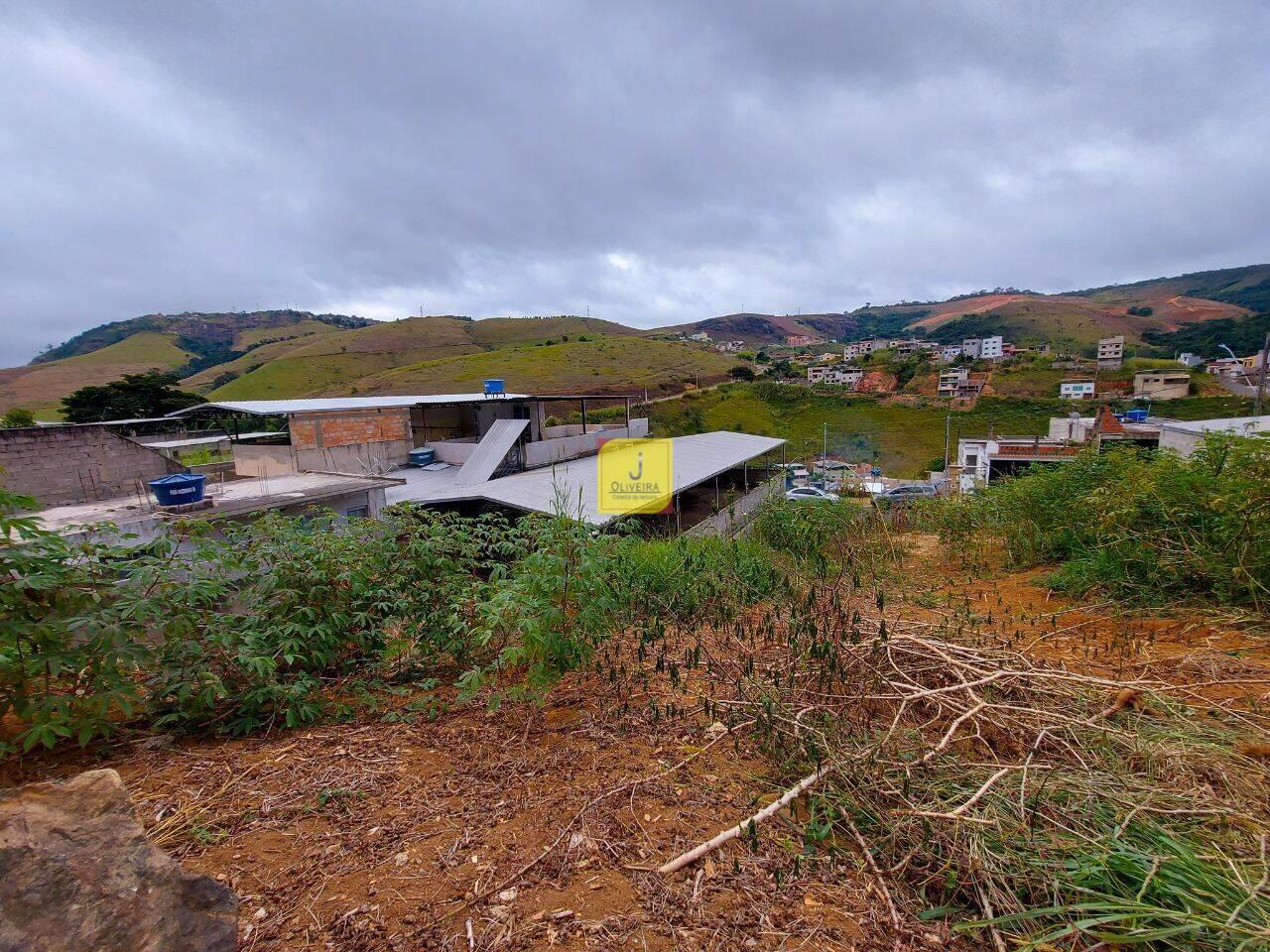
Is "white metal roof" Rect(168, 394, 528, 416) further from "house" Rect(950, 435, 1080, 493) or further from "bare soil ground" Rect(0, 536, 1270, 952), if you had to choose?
"house" Rect(950, 435, 1080, 493)

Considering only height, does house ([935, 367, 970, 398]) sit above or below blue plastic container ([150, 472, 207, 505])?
above

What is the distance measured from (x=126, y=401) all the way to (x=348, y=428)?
87.9 feet

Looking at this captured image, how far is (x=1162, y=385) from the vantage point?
35.1 m

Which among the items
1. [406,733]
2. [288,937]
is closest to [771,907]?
[288,937]

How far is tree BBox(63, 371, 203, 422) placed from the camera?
27.8 meters

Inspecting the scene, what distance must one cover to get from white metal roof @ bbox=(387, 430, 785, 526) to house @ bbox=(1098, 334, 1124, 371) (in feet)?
157

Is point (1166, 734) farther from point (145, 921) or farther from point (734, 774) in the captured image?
point (145, 921)

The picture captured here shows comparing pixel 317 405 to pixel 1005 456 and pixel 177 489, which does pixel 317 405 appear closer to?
pixel 177 489

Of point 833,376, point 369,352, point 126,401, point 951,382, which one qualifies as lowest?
point 951,382

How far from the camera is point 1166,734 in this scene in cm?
211

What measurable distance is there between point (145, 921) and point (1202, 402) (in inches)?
1803

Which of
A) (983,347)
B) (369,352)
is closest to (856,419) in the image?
(983,347)

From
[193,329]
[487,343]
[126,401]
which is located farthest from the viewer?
[193,329]

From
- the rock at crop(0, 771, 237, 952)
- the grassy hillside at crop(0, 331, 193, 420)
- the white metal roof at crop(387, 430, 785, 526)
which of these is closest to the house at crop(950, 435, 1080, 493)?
the white metal roof at crop(387, 430, 785, 526)
